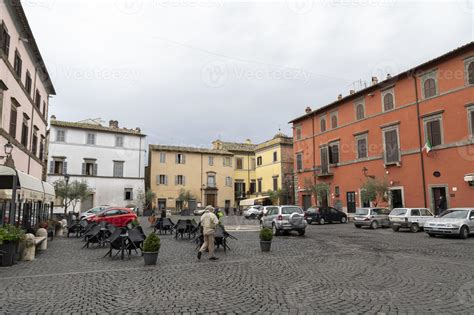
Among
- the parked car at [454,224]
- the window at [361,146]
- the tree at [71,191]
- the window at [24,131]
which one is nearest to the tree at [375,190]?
the window at [361,146]

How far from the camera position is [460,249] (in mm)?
12258

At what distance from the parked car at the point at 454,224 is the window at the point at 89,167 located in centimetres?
3966

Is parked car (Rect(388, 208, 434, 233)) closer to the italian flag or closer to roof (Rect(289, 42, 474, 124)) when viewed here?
the italian flag

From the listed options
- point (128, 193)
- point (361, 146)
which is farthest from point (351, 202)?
point (128, 193)

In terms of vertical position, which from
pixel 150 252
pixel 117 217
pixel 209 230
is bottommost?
pixel 150 252

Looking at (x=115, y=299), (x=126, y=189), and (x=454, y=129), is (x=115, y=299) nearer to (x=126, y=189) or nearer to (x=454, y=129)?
(x=454, y=129)

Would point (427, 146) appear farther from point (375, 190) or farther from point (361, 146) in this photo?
point (361, 146)

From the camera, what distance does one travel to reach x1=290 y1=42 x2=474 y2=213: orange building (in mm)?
22953

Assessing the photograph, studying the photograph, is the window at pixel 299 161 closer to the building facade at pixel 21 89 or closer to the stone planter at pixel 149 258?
the building facade at pixel 21 89

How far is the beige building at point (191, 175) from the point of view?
51.1 metres

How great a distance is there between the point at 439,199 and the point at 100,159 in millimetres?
38656

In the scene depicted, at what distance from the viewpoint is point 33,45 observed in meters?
19.8

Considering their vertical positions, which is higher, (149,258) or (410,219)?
(410,219)

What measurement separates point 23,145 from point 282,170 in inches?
1355
